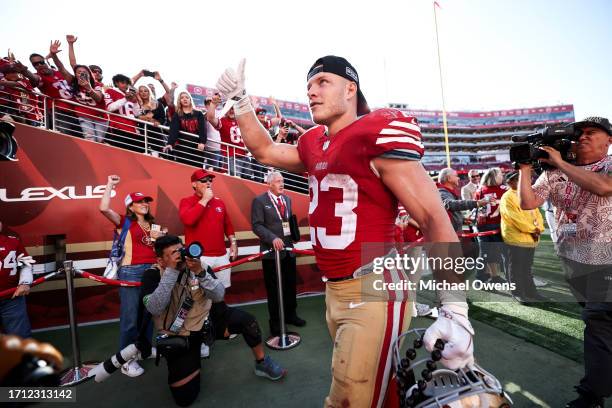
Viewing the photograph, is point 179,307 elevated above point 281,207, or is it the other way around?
point 281,207

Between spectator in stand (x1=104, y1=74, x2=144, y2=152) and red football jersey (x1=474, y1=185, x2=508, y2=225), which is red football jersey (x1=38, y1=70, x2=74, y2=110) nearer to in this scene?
spectator in stand (x1=104, y1=74, x2=144, y2=152)

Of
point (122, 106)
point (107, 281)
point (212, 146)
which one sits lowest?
point (107, 281)

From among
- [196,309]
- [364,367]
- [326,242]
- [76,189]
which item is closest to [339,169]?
[326,242]

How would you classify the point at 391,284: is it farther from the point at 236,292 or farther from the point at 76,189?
the point at 76,189

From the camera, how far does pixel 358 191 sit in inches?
58.6

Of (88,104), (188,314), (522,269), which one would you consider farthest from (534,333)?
(88,104)

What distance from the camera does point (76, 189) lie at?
5352 mm

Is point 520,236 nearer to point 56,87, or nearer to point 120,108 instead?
point 120,108

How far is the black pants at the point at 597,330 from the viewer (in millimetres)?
2180

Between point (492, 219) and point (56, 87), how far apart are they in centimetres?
919

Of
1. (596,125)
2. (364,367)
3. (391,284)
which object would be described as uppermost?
(596,125)

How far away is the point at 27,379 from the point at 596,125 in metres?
3.41

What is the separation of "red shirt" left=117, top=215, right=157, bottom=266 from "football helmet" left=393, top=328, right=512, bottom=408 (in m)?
3.74

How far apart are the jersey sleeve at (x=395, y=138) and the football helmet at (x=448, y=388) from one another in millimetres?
793
